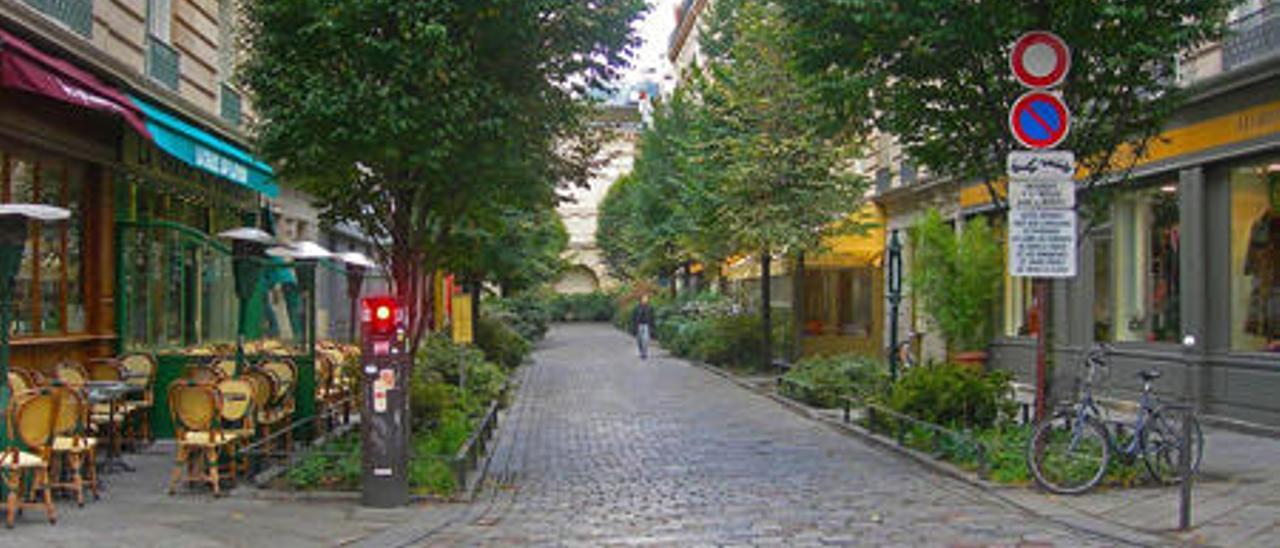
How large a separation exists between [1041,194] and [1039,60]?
3.88 ft

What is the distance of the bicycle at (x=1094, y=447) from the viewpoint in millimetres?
10547

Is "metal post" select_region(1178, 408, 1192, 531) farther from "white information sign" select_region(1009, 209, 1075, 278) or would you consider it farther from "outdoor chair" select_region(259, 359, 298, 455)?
"outdoor chair" select_region(259, 359, 298, 455)

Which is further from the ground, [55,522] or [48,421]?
[48,421]

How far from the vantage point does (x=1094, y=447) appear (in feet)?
35.4

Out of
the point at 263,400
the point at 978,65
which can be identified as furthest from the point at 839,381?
the point at 263,400

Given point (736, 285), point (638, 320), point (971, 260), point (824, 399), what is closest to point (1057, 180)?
point (824, 399)

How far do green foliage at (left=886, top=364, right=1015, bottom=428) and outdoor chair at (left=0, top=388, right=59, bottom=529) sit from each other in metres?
8.58

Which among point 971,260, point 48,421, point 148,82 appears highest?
point 148,82

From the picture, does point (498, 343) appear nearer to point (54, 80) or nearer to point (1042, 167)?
point (54, 80)

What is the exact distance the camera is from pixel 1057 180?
11.0 m

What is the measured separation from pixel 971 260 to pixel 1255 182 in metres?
6.48

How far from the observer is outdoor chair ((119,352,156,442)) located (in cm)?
1304

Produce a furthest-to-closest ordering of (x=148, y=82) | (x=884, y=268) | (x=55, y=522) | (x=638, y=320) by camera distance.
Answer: (x=638, y=320)
(x=884, y=268)
(x=148, y=82)
(x=55, y=522)

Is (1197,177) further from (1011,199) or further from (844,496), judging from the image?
(844,496)
